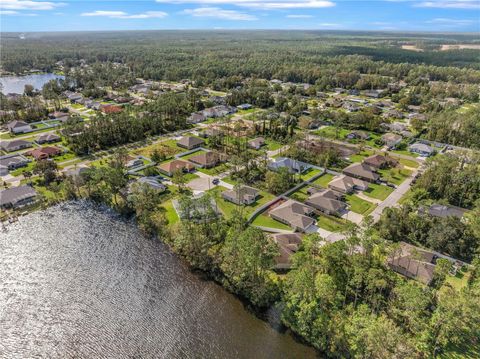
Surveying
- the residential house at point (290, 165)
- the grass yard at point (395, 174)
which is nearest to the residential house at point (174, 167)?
the residential house at point (290, 165)

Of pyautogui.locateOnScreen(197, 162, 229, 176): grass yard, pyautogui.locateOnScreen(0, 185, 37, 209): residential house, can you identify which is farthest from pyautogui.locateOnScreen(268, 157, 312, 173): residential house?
pyautogui.locateOnScreen(0, 185, 37, 209): residential house

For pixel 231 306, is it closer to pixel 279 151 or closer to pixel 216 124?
pixel 279 151

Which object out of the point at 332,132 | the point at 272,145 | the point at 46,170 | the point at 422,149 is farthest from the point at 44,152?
the point at 422,149

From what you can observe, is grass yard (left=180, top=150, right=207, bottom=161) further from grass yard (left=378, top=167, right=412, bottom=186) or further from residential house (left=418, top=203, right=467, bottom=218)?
residential house (left=418, top=203, right=467, bottom=218)

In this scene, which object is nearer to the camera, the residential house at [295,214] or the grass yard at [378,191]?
the residential house at [295,214]

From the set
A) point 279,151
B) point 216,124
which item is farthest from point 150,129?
point 279,151

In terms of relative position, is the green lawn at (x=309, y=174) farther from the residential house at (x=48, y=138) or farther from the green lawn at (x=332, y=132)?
the residential house at (x=48, y=138)

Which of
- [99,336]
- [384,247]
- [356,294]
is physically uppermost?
[384,247]
